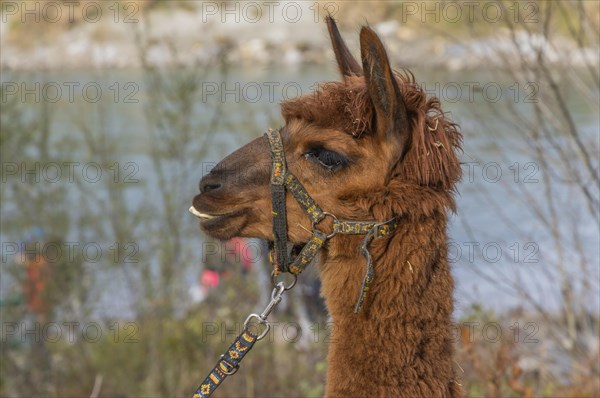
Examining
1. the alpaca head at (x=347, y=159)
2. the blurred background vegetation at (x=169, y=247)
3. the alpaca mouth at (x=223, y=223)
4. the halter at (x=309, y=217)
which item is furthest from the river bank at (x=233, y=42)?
the alpaca mouth at (x=223, y=223)

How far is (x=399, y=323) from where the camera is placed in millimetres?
2797

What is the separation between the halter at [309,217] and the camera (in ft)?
9.32

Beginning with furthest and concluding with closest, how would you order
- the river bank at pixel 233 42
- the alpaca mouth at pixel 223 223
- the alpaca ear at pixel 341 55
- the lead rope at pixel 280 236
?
the river bank at pixel 233 42 < the alpaca ear at pixel 341 55 < the alpaca mouth at pixel 223 223 < the lead rope at pixel 280 236

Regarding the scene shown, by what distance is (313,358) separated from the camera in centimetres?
678

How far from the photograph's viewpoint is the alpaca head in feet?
9.23

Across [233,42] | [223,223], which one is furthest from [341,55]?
[233,42]

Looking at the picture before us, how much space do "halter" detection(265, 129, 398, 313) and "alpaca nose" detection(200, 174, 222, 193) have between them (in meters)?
0.21

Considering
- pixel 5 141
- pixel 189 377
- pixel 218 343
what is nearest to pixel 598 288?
pixel 218 343

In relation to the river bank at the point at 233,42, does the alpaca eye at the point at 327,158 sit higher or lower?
lower

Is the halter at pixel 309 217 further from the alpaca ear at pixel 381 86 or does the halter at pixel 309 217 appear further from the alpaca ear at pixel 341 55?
the alpaca ear at pixel 341 55

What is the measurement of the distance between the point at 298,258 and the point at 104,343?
A: 240 inches

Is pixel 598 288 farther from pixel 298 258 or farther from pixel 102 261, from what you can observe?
pixel 102 261

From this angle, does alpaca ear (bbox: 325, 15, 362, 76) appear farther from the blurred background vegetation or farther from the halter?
the blurred background vegetation

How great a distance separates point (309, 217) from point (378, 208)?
278mm
